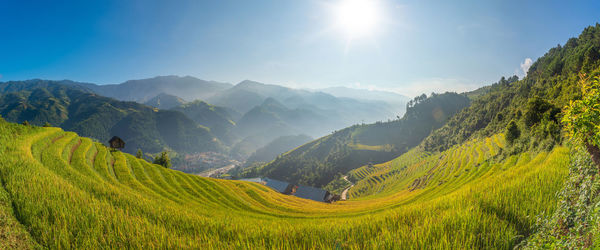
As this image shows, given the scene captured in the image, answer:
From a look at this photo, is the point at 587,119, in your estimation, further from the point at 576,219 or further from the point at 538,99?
the point at 538,99

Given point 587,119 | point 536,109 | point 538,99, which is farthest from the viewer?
point 538,99

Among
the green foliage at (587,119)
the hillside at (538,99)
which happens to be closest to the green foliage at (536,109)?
the hillside at (538,99)

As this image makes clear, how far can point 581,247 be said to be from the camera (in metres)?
1.68

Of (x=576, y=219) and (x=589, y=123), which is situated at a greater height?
(x=589, y=123)

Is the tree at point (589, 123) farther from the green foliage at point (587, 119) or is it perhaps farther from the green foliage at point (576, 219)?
the green foliage at point (576, 219)

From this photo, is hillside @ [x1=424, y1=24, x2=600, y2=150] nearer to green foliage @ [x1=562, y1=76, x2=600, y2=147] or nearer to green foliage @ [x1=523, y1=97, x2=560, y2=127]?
→ green foliage @ [x1=523, y1=97, x2=560, y2=127]

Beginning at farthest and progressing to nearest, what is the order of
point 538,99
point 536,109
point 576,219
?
1. point 538,99
2. point 536,109
3. point 576,219

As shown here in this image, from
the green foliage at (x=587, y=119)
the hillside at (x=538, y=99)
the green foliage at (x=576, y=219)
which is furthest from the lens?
the hillside at (x=538, y=99)

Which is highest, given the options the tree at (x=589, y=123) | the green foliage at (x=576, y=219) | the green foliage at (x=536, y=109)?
the green foliage at (x=536, y=109)

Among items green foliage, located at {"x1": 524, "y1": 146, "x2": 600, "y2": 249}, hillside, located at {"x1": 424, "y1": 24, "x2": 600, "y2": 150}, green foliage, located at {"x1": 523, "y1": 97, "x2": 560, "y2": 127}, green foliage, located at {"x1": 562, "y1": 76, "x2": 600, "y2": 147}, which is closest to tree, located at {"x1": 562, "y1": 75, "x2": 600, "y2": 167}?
green foliage, located at {"x1": 562, "y1": 76, "x2": 600, "y2": 147}

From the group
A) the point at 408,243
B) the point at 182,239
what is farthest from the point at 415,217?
the point at 182,239

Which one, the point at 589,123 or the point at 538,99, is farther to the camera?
the point at 538,99

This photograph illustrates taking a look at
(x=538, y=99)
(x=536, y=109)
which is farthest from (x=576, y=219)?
(x=538, y=99)

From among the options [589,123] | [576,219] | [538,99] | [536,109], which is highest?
[538,99]
